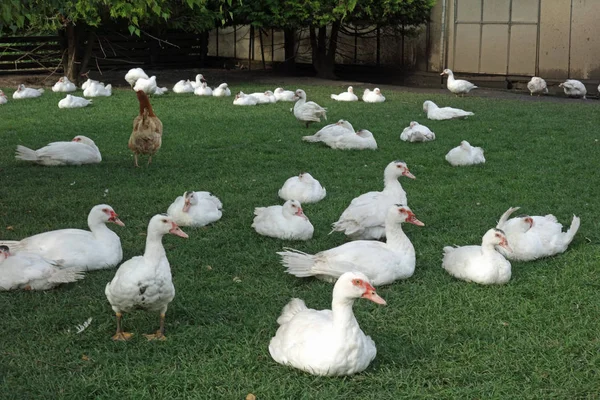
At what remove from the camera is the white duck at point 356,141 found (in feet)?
37.8

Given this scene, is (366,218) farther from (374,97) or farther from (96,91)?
(96,91)

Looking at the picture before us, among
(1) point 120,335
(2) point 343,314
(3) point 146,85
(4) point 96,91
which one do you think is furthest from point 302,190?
(4) point 96,91

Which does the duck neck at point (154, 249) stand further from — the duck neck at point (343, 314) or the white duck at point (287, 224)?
the white duck at point (287, 224)

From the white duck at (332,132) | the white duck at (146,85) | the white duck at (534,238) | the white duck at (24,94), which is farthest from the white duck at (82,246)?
the white duck at (24,94)

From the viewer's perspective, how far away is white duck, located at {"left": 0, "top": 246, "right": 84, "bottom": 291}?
5.80 m

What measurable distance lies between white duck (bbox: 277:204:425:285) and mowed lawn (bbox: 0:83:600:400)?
0.40 ft

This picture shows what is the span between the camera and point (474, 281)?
6.04 meters

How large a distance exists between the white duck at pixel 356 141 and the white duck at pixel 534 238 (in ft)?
16.0

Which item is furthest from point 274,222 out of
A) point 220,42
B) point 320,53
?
point 220,42

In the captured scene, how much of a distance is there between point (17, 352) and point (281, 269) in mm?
2241

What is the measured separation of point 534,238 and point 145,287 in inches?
132

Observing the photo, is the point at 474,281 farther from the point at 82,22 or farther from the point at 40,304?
the point at 82,22

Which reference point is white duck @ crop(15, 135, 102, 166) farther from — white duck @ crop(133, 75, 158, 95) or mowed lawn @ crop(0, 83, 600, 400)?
white duck @ crop(133, 75, 158, 95)

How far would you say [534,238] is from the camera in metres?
6.54
